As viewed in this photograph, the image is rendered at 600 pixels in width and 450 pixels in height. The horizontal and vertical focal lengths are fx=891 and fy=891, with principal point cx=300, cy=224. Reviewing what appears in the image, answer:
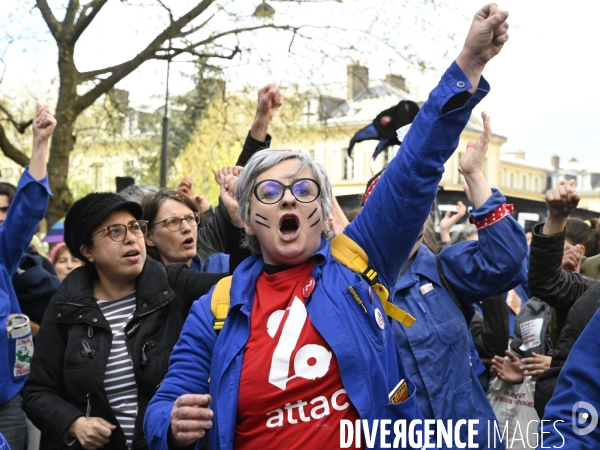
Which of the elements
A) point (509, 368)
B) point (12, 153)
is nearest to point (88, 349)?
point (509, 368)

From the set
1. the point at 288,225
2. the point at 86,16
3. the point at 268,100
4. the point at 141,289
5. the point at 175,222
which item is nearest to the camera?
the point at 288,225

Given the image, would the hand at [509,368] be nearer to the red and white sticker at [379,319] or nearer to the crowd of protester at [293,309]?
the crowd of protester at [293,309]

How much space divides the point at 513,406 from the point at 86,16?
10.6m

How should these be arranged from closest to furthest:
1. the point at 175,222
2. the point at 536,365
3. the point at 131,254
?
the point at 131,254, the point at 175,222, the point at 536,365

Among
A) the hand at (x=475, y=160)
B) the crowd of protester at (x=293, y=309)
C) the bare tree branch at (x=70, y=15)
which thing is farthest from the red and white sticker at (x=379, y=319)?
the bare tree branch at (x=70, y=15)

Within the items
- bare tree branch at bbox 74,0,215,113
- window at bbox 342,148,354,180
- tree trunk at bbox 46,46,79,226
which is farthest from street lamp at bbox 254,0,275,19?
window at bbox 342,148,354,180

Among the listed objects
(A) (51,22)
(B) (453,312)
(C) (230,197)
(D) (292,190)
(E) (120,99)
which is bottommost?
(B) (453,312)

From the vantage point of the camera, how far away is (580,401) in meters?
2.20

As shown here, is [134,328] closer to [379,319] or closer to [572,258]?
[379,319]

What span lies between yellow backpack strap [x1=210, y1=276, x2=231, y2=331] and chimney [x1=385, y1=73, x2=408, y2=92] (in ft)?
41.0

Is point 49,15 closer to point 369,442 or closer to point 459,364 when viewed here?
point 459,364

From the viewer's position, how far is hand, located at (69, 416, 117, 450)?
12.0ft

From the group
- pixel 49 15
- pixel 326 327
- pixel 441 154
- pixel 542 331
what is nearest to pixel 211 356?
pixel 326 327

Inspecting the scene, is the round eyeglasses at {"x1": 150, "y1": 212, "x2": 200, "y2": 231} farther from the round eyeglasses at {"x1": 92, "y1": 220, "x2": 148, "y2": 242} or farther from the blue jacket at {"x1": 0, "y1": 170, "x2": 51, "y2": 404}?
the blue jacket at {"x1": 0, "y1": 170, "x2": 51, "y2": 404}
